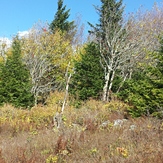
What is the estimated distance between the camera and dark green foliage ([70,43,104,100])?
1598 centimetres

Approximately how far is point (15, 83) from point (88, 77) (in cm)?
527

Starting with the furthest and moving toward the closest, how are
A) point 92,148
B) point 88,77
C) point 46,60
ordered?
point 46,60, point 88,77, point 92,148

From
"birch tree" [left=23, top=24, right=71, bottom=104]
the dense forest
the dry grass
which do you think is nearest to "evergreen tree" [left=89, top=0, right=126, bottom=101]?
the dense forest

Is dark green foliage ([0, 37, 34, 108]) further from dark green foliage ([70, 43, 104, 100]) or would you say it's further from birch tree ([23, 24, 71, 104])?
dark green foliage ([70, 43, 104, 100])

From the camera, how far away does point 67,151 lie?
15.9ft

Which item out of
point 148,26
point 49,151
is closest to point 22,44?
point 148,26

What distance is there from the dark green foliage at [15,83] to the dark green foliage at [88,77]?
3363 millimetres

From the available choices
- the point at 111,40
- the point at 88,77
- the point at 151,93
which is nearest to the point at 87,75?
the point at 88,77

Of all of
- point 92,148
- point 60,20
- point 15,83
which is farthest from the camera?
point 60,20

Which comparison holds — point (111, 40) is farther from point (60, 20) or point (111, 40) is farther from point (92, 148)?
point (92, 148)

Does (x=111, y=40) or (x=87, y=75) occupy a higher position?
(x=111, y=40)

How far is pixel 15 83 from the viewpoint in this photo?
1558 centimetres

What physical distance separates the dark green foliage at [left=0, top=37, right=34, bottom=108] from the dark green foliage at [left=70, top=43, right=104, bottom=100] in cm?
336

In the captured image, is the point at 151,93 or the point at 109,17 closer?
the point at 151,93
